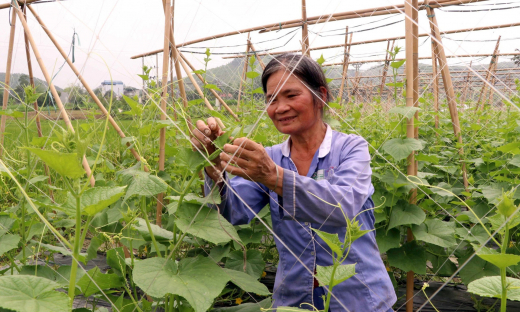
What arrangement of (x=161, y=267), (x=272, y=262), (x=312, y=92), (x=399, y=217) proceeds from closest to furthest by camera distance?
1. (x=161, y=267)
2. (x=312, y=92)
3. (x=399, y=217)
4. (x=272, y=262)

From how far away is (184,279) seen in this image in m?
0.97

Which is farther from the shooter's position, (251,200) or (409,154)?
(409,154)

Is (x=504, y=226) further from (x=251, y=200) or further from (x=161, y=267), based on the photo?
(x=251, y=200)

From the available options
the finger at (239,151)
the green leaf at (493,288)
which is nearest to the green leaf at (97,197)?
the finger at (239,151)

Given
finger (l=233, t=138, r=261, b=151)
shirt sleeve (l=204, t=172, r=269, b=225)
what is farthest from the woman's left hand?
shirt sleeve (l=204, t=172, r=269, b=225)

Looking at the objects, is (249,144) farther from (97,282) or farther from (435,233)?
(435,233)

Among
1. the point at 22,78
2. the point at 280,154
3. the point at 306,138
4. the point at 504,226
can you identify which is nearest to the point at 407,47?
the point at 306,138

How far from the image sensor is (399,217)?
6.35 feet

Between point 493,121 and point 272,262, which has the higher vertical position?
point 493,121

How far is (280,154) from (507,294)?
1068 millimetres

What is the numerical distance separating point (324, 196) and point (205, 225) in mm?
377

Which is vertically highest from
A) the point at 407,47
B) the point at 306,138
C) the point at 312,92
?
the point at 407,47

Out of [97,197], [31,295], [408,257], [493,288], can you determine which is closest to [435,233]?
[408,257]

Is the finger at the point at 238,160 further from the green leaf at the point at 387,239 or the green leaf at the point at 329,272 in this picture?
the green leaf at the point at 387,239
